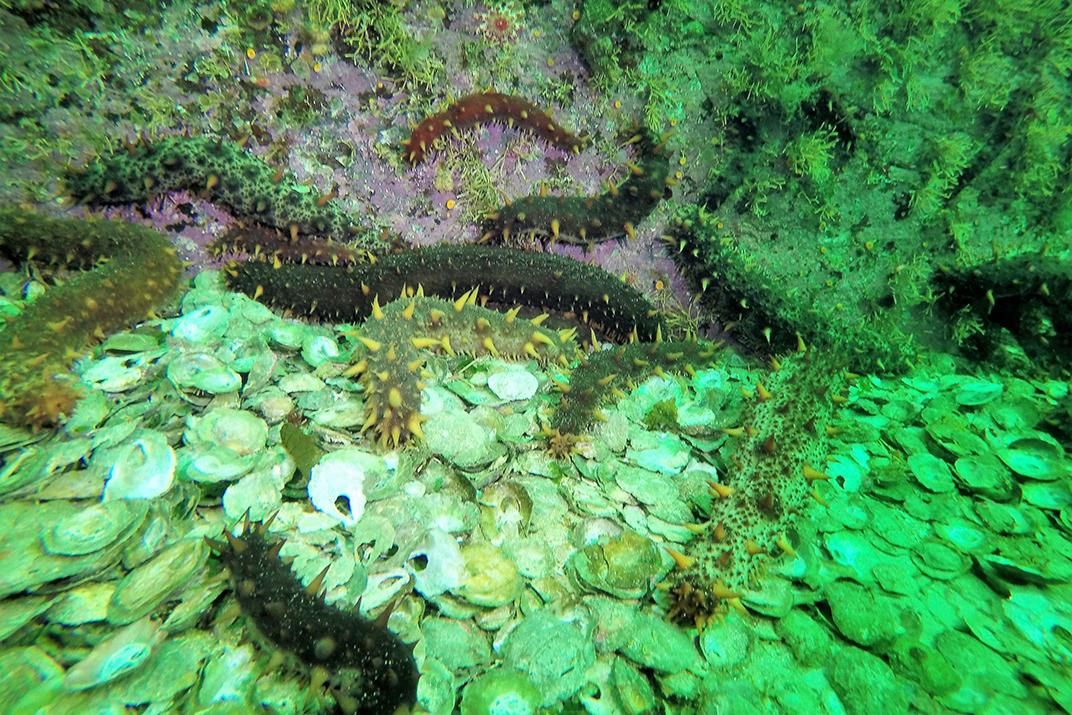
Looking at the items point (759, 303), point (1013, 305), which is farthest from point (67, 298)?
point (1013, 305)

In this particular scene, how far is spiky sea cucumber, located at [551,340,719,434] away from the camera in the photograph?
7.23 feet

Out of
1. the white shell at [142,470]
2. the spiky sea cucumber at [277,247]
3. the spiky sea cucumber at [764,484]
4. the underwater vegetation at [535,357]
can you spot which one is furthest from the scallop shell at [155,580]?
the spiky sea cucumber at [277,247]

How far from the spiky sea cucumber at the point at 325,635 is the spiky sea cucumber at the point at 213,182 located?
1.97 meters

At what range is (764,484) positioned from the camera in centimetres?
192

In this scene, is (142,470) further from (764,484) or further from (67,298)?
(764,484)

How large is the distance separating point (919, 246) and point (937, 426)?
148 centimetres

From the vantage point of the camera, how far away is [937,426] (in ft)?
7.20

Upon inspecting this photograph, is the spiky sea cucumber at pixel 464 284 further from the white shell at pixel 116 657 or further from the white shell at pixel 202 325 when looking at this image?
the white shell at pixel 116 657

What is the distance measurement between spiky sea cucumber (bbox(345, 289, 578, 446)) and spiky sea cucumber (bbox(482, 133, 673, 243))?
591 mm

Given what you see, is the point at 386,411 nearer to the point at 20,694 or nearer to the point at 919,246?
the point at 20,694

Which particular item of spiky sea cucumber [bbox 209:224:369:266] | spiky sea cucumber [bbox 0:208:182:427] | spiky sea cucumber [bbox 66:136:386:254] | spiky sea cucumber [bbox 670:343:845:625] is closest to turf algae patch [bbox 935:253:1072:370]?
spiky sea cucumber [bbox 670:343:845:625]

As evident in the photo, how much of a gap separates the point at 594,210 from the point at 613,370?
109cm

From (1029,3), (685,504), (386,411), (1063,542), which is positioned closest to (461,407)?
(386,411)

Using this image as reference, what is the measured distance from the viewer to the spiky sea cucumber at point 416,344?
6.58 feet
